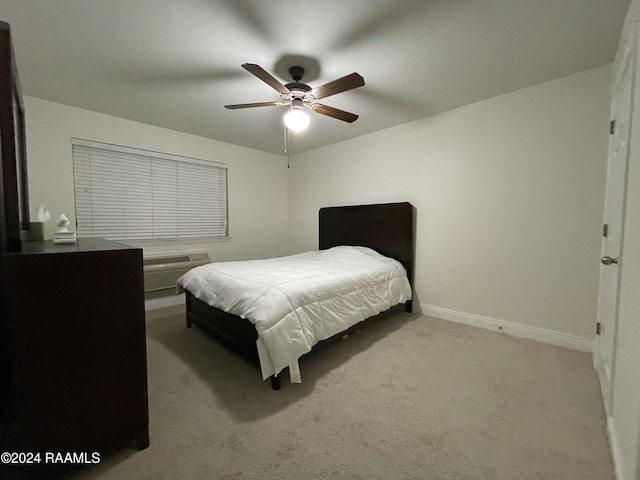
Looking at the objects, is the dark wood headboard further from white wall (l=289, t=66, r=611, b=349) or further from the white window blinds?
the white window blinds

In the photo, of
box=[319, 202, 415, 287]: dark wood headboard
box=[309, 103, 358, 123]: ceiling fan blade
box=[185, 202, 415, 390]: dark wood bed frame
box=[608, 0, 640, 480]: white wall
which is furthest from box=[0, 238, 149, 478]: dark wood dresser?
box=[319, 202, 415, 287]: dark wood headboard

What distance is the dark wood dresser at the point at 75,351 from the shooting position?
1003mm

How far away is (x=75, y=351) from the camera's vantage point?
1.10 m

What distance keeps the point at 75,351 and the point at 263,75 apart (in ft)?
6.01

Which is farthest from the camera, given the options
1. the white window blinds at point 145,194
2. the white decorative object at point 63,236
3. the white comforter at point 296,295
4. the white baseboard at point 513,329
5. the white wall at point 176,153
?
the white window blinds at point 145,194

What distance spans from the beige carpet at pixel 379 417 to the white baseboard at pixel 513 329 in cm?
10

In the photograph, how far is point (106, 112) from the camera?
298cm

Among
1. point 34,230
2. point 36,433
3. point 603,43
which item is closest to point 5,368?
point 36,433

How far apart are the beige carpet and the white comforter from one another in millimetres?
308

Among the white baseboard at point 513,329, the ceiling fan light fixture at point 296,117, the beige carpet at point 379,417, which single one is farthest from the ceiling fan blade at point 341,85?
the white baseboard at point 513,329

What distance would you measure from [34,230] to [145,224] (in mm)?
1859

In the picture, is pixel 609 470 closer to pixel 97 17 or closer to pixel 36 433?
pixel 36 433

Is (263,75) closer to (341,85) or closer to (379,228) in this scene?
(341,85)

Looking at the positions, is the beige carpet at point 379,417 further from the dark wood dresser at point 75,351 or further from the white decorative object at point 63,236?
the white decorative object at point 63,236
